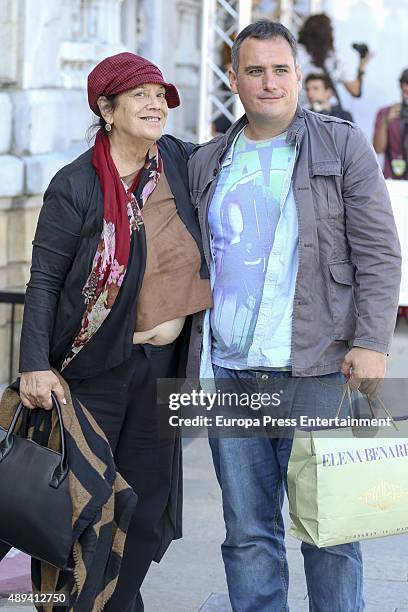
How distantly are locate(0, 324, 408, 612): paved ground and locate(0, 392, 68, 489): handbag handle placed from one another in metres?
0.93

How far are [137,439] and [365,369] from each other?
33.2 inches

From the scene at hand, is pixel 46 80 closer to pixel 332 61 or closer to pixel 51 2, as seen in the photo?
pixel 51 2

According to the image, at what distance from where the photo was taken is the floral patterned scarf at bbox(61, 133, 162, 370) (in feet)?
12.2

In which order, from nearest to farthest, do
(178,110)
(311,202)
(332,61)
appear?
1. (311,202)
2. (178,110)
3. (332,61)

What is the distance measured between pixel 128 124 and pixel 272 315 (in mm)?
745

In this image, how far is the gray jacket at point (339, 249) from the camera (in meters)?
3.63

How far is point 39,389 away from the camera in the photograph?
3.77 metres

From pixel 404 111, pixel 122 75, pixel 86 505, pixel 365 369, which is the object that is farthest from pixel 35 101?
pixel 404 111

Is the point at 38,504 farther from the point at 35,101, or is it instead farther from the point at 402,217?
the point at 35,101

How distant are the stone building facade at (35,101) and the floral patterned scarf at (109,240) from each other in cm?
299

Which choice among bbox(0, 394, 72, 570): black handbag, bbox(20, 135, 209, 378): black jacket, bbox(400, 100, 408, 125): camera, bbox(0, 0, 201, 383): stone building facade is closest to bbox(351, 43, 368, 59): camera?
bbox(400, 100, 408, 125): camera

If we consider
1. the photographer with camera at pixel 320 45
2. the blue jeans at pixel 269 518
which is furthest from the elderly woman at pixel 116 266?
the photographer with camera at pixel 320 45

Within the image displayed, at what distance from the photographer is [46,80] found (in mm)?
7211

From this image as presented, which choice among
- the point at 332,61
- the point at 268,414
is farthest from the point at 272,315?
the point at 332,61
